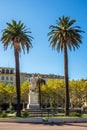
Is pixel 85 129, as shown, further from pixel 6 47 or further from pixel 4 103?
pixel 4 103

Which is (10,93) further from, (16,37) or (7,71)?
(7,71)

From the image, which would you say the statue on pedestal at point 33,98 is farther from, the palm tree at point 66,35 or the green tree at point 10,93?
the green tree at point 10,93

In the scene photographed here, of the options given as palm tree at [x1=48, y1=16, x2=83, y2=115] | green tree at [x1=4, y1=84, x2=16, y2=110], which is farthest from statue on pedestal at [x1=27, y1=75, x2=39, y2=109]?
green tree at [x1=4, y1=84, x2=16, y2=110]

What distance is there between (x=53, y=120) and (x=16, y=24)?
17.6 m

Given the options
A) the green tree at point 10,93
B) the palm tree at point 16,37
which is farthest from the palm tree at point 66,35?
the green tree at point 10,93

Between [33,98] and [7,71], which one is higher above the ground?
[7,71]

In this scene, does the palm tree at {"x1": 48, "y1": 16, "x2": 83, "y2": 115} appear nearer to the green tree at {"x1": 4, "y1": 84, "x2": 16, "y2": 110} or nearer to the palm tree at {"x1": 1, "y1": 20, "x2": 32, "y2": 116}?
the palm tree at {"x1": 1, "y1": 20, "x2": 32, "y2": 116}

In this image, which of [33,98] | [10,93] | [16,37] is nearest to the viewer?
[16,37]

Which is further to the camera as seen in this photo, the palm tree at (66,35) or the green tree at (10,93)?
the green tree at (10,93)

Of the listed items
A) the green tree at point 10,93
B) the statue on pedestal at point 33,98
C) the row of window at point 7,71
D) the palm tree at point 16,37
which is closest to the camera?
the palm tree at point 16,37

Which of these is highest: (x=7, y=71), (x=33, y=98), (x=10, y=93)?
(x=7, y=71)

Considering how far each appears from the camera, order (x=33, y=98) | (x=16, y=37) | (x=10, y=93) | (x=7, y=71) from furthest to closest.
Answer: (x=7, y=71)
(x=10, y=93)
(x=33, y=98)
(x=16, y=37)

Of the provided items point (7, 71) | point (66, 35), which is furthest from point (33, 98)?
point (7, 71)

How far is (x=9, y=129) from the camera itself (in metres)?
30.1
